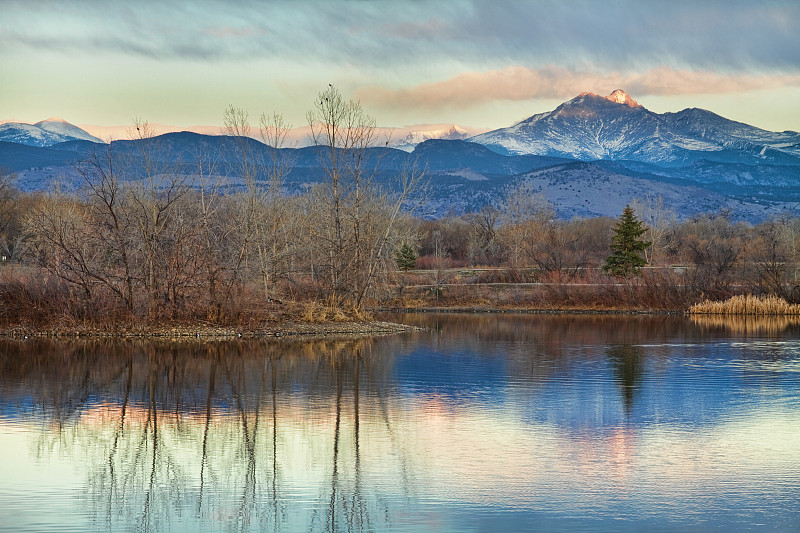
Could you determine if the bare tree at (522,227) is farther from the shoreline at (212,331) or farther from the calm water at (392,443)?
the calm water at (392,443)

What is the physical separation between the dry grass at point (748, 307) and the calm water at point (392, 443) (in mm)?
26227

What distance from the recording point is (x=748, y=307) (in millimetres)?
52188

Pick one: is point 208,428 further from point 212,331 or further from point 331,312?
point 331,312

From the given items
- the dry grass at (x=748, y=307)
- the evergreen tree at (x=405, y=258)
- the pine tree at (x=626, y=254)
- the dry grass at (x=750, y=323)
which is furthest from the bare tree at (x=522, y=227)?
the dry grass at (x=750, y=323)

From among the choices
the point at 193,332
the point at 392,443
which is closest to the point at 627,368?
the point at 392,443

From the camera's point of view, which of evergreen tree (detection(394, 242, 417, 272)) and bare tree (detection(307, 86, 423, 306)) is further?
evergreen tree (detection(394, 242, 417, 272))

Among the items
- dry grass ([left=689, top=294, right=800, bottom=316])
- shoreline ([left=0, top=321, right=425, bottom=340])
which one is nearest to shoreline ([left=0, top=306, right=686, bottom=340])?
shoreline ([left=0, top=321, right=425, bottom=340])

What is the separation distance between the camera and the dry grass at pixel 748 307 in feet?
168

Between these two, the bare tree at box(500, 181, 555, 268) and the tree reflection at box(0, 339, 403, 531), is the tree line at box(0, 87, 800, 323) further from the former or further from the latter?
the bare tree at box(500, 181, 555, 268)

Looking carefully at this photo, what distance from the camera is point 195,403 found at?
717 inches

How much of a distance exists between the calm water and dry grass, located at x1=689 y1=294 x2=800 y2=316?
86.0 feet

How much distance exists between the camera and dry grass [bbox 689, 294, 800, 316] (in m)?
51.1

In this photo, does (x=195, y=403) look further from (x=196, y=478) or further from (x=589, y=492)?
(x=589, y=492)

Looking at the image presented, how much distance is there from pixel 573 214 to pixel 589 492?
189 meters
